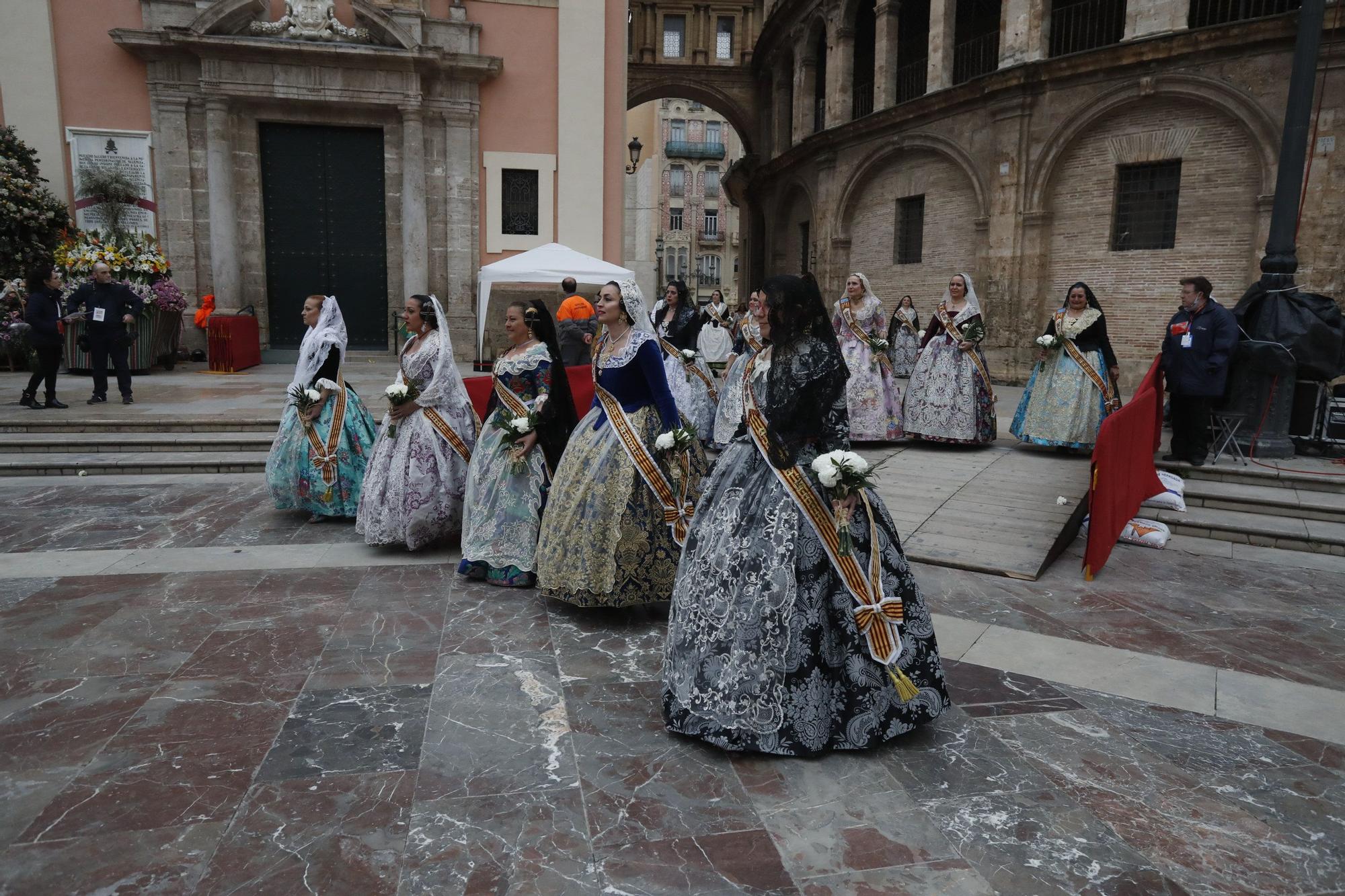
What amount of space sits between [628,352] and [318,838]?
9.20ft

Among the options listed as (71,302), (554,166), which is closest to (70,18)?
(71,302)

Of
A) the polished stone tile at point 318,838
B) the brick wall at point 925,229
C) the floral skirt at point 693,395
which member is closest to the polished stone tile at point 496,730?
the polished stone tile at point 318,838

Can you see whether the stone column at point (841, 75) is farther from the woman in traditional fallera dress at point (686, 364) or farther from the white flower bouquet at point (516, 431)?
the white flower bouquet at point (516, 431)

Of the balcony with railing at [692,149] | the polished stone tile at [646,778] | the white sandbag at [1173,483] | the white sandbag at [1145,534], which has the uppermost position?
the balcony with railing at [692,149]

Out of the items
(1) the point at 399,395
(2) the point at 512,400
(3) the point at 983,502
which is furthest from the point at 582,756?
(3) the point at 983,502

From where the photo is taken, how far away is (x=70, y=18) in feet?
48.6

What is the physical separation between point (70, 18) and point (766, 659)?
1767 centimetres

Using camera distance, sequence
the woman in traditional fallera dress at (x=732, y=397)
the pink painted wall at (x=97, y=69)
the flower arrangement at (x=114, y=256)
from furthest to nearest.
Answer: the pink painted wall at (x=97, y=69) < the flower arrangement at (x=114, y=256) < the woman in traditional fallera dress at (x=732, y=397)

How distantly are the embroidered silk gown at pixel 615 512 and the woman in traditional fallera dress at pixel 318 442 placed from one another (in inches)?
103

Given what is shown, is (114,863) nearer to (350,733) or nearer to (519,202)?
(350,733)

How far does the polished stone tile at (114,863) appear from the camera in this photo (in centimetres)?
255

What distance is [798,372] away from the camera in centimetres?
336

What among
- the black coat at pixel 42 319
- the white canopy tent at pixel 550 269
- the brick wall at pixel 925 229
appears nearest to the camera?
the black coat at pixel 42 319

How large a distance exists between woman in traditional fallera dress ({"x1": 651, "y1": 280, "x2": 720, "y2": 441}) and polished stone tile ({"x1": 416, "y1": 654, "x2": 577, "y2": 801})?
607 cm
